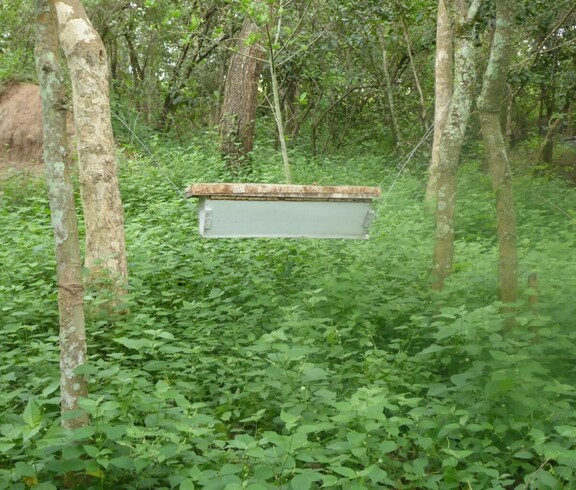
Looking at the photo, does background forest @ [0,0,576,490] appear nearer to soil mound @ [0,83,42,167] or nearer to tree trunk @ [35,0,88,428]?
tree trunk @ [35,0,88,428]

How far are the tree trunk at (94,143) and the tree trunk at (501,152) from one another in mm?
2947

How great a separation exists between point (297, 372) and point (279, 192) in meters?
1.95

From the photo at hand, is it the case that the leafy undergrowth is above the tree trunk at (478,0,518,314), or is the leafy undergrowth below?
below

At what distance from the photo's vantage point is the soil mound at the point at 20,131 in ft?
41.8

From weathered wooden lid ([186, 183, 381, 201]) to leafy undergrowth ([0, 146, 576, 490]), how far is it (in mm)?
618

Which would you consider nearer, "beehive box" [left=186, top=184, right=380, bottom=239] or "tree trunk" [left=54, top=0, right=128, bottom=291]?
"beehive box" [left=186, top=184, right=380, bottom=239]

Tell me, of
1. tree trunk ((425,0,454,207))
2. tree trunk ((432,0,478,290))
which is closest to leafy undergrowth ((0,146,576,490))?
tree trunk ((432,0,478,290))

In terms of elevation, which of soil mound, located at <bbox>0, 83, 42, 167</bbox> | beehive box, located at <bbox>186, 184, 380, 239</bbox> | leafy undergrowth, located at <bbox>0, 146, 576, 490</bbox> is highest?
soil mound, located at <bbox>0, 83, 42, 167</bbox>

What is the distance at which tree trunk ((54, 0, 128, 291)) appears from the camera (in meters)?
6.05

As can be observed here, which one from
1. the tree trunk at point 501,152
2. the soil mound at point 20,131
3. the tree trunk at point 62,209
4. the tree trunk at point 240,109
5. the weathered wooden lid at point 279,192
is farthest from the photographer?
the soil mound at point 20,131

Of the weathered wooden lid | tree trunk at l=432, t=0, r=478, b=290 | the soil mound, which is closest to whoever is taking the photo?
the weathered wooden lid

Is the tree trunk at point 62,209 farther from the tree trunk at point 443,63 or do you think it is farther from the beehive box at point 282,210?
the tree trunk at point 443,63

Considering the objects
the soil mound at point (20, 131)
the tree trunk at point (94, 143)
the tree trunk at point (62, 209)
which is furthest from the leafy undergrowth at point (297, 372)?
the soil mound at point (20, 131)

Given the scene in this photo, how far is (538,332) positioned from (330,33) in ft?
34.6
